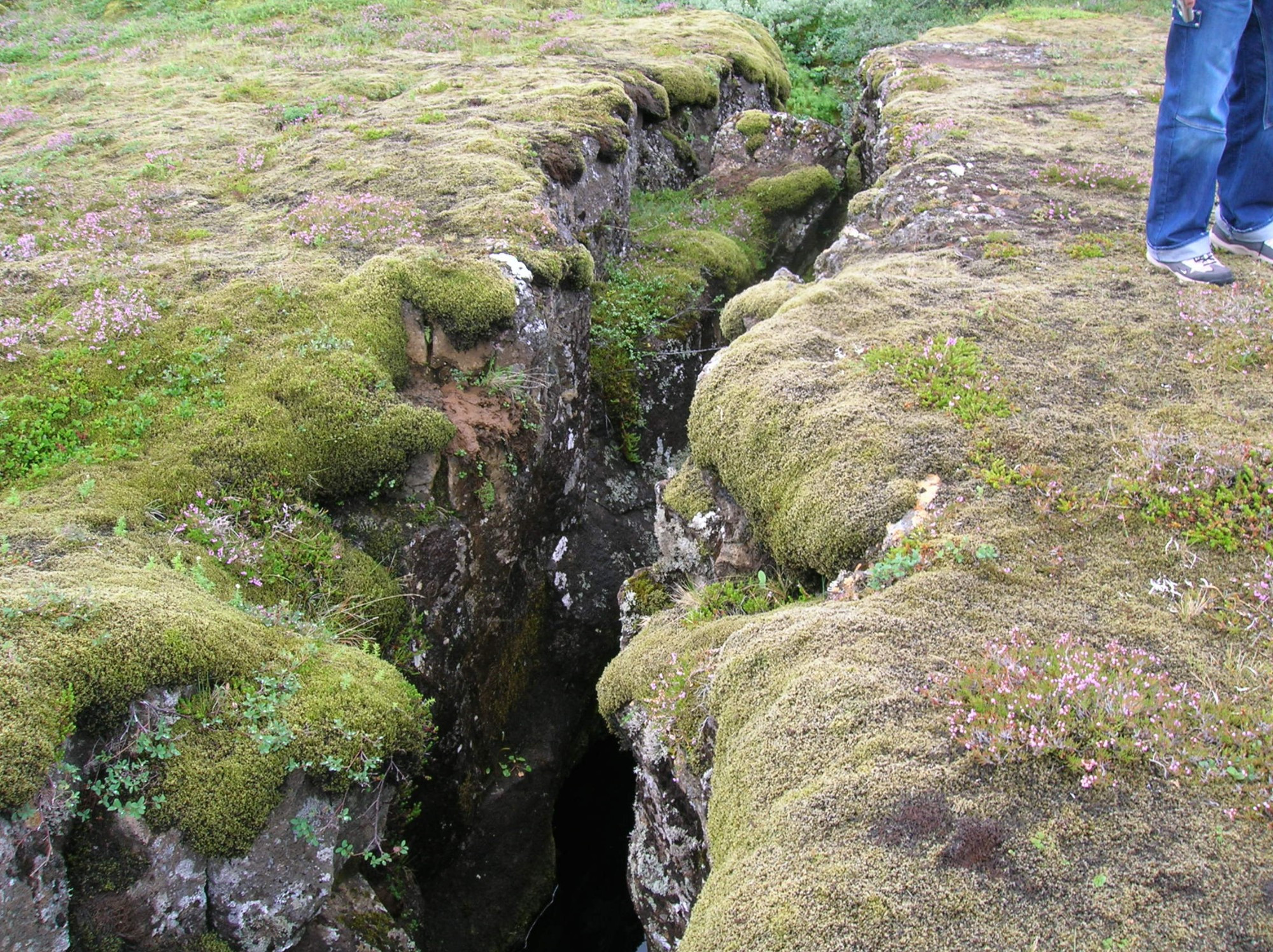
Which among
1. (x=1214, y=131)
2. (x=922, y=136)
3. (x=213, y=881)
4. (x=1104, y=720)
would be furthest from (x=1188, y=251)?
(x=213, y=881)

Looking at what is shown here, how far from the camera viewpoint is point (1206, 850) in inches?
114

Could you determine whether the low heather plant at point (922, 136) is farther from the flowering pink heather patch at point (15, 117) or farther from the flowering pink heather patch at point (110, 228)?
the flowering pink heather patch at point (15, 117)

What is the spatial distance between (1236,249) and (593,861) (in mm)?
9086

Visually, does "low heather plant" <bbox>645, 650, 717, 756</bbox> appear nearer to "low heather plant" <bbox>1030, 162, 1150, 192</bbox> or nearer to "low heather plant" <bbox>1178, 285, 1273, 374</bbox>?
"low heather plant" <bbox>1178, 285, 1273, 374</bbox>

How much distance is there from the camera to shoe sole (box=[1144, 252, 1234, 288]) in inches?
269

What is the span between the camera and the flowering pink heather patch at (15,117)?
43.5ft

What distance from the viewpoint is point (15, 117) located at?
1348 cm

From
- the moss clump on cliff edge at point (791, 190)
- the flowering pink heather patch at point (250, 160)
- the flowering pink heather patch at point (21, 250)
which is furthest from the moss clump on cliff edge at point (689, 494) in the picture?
the moss clump on cliff edge at point (791, 190)

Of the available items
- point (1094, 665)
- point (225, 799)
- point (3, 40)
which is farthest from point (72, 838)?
point (3, 40)

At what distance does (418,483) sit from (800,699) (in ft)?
14.2

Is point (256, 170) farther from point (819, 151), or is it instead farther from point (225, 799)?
point (819, 151)

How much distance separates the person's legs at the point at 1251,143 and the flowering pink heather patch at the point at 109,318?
975 cm

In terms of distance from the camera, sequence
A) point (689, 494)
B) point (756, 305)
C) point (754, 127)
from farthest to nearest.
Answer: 1. point (754, 127)
2. point (756, 305)
3. point (689, 494)

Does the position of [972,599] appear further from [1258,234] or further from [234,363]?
[234,363]
